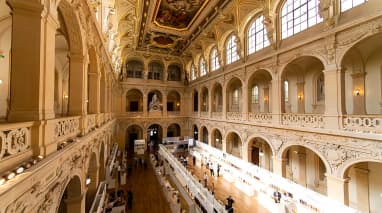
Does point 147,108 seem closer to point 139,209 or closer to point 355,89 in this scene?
point 139,209

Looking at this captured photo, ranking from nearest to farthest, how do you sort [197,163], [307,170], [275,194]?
[275,194]
[307,170]
[197,163]

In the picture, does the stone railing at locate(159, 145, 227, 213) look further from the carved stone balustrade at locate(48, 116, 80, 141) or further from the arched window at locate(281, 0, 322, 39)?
the arched window at locate(281, 0, 322, 39)

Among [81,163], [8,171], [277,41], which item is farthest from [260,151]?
[8,171]

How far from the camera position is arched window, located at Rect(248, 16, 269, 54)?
36.4ft

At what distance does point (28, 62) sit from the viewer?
271 centimetres

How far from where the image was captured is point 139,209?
9.02 metres

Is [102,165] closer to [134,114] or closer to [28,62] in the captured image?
[28,62]

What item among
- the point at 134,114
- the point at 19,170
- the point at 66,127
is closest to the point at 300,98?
the point at 66,127

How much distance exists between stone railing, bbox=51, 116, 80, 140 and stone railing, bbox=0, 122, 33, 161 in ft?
2.17

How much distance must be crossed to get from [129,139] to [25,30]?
22763mm

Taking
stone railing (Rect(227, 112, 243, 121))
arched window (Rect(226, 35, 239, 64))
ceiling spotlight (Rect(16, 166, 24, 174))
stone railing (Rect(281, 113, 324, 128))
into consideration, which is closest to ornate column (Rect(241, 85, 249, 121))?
stone railing (Rect(227, 112, 243, 121))

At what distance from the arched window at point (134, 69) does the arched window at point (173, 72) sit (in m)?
3.69

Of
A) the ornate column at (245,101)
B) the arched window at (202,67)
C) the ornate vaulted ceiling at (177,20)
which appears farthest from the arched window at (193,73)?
the ornate column at (245,101)

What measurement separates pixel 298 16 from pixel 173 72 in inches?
684
